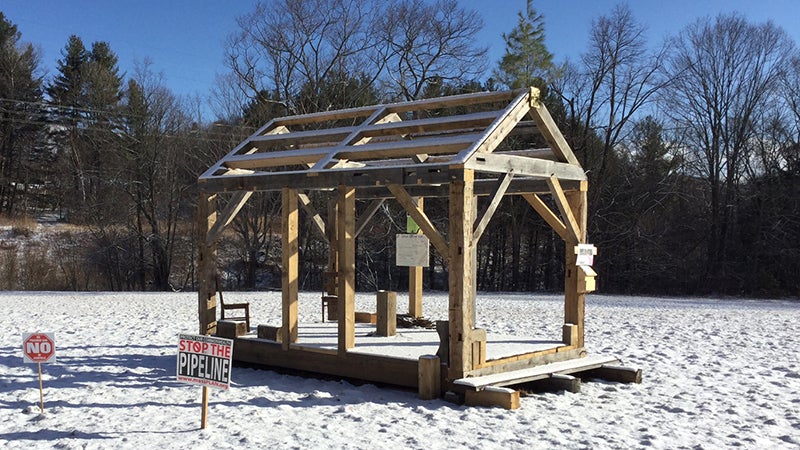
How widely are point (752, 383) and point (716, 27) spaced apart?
23.0m

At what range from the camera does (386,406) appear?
6992mm

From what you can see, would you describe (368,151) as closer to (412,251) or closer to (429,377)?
(412,251)

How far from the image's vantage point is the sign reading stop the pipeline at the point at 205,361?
19.4ft

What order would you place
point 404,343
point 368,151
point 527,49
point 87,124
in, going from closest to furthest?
point 368,151
point 404,343
point 527,49
point 87,124

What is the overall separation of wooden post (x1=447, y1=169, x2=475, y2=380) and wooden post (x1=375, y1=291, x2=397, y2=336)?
6.81 ft

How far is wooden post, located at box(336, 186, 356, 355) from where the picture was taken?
25.7ft

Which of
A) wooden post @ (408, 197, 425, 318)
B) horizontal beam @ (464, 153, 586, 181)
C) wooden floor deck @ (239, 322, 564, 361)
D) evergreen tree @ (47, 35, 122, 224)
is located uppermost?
evergreen tree @ (47, 35, 122, 224)

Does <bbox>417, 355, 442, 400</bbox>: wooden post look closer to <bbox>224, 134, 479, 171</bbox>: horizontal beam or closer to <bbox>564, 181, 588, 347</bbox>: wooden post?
<bbox>564, 181, 588, 347</bbox>: wooden post

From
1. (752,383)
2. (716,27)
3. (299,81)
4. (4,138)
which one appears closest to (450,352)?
(752,383)

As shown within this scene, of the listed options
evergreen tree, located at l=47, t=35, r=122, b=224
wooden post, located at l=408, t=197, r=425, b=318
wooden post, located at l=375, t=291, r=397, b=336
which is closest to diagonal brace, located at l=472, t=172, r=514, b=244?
wooden post, located at l=375, t=291, r=397, b=336

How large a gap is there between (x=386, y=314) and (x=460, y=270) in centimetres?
232

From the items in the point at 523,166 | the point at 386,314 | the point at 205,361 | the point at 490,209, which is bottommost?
the point at 205,361

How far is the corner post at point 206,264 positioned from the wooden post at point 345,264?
6.87 feet

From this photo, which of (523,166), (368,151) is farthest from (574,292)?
(368,151)
